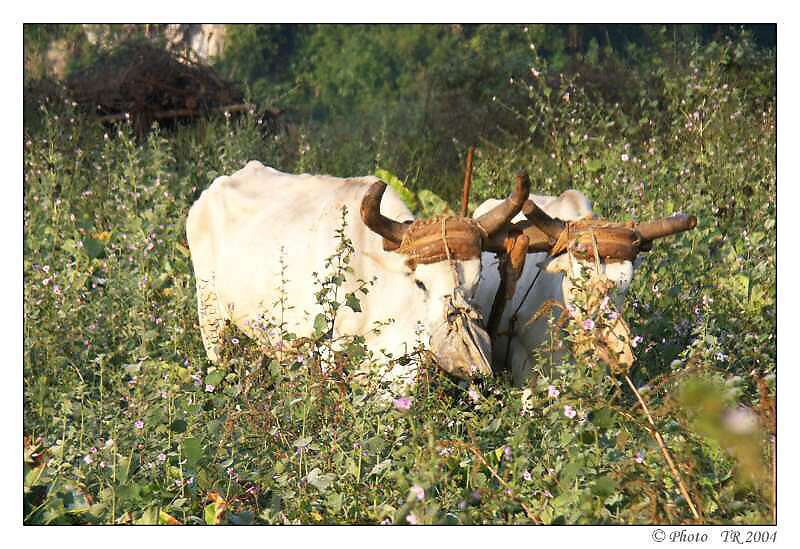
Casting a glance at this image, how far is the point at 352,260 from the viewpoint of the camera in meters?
6.06

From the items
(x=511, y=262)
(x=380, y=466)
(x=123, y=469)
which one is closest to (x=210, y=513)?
(x=123, y=469)

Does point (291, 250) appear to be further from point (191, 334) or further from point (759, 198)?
point (759, 198)

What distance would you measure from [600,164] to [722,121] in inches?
58.1

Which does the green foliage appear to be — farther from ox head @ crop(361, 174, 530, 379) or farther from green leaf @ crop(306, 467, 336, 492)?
ox head @ crop(361, 174, 530, 379)

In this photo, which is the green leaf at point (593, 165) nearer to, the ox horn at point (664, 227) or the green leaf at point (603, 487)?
the ox horn at point (664, 227)

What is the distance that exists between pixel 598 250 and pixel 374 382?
119 cm

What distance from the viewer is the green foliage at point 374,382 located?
4055 millimetres

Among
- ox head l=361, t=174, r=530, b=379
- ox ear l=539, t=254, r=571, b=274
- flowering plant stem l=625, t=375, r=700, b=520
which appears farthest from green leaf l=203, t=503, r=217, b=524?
ox ear l=539, t=254, r=571, b=274

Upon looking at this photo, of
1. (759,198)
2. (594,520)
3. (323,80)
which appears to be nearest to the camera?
(594,520)

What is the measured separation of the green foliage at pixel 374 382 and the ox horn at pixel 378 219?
1.34 ft

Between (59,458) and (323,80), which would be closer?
(59,458)

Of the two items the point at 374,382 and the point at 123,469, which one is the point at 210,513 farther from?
the point at 374,382

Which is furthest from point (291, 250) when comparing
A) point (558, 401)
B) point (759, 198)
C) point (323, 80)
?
point (323, 80)

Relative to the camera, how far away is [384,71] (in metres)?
19.9
